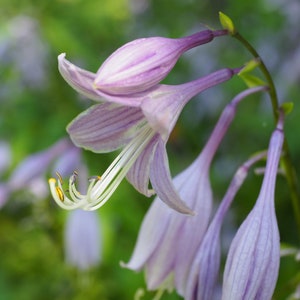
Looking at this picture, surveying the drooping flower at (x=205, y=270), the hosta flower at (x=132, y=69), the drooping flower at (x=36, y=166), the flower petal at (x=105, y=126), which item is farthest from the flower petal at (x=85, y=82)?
the drooping flower at (x=36, y=166)

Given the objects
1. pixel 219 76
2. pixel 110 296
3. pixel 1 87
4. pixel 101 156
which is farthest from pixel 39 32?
pixel 219 76

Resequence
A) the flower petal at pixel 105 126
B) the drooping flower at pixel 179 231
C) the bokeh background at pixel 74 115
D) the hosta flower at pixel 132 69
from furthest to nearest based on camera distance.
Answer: the bokeh background at pixel 74 115 → the drooping flower at pixel 179 231 → the flower petal at pixel 105 126 → the hosta flower at pixel 132 69

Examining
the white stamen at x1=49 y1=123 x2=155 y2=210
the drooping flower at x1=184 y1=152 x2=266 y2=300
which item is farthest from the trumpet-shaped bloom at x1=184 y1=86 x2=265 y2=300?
the white stamen at x1=49 y1=123 x2=155 y2=210

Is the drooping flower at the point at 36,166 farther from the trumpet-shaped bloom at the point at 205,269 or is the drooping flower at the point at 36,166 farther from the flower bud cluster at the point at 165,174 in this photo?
the trumpet-shaped bloom at the point at 205,269

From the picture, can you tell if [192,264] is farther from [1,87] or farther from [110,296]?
[1,87]

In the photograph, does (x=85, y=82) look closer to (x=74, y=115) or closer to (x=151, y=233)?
(x=151, y=233)

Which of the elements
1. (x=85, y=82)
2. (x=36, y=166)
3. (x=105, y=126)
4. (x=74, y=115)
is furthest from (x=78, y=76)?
(x=74, y=115)

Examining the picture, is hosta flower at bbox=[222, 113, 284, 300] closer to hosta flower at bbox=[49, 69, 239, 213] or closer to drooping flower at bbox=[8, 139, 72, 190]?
hosta flower at bbox=[49, 69, 239, 213]
